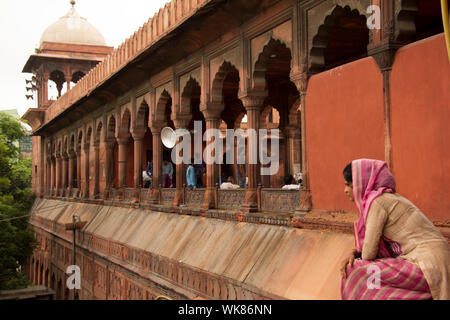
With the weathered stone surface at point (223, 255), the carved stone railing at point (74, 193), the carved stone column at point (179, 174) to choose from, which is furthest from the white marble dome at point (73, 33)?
the carved stone column at point (179, 174)

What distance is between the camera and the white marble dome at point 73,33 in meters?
32.1

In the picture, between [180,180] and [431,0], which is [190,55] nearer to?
Result: [180,180]

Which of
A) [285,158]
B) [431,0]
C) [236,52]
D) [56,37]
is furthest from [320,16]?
[56,37]

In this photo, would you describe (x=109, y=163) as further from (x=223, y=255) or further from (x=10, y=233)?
(x=223, y=255)

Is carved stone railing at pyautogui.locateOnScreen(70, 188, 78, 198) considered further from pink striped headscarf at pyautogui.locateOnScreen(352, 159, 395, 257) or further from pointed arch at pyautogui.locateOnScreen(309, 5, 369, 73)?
pink striped headscarf at pyautogui.locateOnScreen(352, 159, 395, 257)

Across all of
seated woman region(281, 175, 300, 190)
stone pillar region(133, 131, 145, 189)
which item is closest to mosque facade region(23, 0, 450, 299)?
stone pillar region(133, 131, 145, 189)

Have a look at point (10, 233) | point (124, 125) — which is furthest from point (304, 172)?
point (10, 233)

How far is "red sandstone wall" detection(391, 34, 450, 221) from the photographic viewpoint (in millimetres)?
5020

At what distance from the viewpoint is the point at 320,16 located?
7.19 metres

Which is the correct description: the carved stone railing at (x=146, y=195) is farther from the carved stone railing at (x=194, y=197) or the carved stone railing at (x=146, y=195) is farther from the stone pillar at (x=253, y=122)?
the stone pillar at (x=253, y=122)

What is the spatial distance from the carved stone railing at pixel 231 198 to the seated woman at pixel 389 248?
17.7ft

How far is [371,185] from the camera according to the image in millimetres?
3840

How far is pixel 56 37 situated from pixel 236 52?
82.9 ft

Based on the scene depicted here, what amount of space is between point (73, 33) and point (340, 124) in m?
29.0
